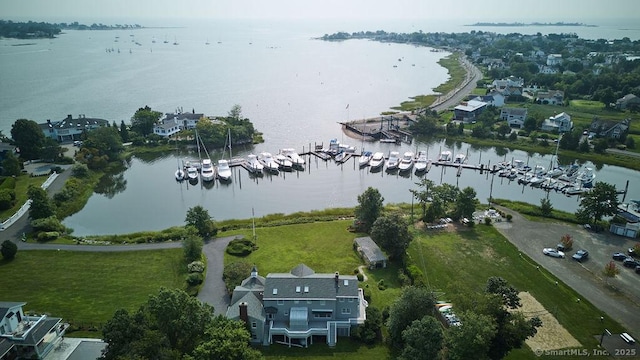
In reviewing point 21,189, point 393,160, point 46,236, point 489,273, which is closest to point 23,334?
point 46,236

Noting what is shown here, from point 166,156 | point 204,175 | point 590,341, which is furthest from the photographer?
point 166,156

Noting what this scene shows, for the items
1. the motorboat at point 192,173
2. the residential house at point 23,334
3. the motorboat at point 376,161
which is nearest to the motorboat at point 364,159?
the motorboat at point 376,161

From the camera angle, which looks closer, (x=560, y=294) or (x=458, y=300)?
(x=458, y=300)

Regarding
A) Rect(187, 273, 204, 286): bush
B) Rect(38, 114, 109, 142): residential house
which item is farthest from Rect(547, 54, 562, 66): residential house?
Rect(187, 273, 204, 286): bush

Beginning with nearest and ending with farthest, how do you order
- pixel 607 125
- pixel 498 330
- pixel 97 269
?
1. pixel 498 330
2. pixel 97 269
3. pixel 607 125

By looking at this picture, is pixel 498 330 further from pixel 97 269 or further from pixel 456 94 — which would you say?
pixel 456 94

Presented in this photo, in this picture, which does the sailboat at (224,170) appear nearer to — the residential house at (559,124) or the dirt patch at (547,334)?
the dirt patch at (547,334)

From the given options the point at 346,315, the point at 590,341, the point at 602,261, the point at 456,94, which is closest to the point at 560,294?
the point at 590,341
